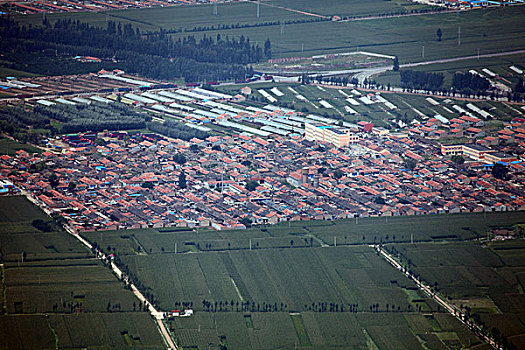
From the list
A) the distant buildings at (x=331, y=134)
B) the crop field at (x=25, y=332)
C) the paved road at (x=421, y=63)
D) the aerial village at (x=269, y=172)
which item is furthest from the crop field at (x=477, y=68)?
the crop field at (x=25, y=332)

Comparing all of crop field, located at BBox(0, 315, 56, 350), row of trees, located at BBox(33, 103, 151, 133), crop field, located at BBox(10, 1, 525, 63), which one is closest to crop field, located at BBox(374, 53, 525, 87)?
crop field, located at BBox(10, 1, 525, 63)

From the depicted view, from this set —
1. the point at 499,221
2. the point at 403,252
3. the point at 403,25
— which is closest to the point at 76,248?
the point at 403,252

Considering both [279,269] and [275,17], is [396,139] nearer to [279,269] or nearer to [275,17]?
[279,269]

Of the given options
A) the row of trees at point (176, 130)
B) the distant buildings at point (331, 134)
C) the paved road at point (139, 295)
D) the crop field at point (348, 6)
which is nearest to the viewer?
the paved road at point (139, 295)

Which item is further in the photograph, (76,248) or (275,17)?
(275,17)

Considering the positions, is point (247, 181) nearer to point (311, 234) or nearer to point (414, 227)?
point (311, 234)

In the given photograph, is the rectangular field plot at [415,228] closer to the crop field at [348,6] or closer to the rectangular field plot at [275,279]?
the rectangular field plot at [275,279]

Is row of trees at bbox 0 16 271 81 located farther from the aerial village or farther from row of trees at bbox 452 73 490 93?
row of trees at bbox 452 73 490 93
